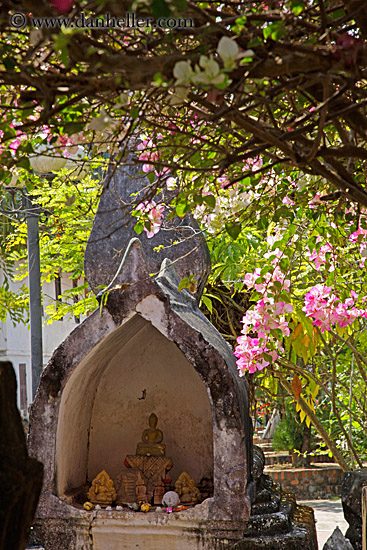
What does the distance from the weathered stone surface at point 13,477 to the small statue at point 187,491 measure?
127 inches

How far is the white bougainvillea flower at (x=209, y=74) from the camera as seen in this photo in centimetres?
176

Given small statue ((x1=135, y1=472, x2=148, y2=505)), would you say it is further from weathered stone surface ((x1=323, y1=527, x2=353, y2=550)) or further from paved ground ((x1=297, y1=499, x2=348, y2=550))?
paved ground ((x1=297, y1=499, x2=348, y2=550))

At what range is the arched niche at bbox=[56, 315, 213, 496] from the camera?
5711 millimetres

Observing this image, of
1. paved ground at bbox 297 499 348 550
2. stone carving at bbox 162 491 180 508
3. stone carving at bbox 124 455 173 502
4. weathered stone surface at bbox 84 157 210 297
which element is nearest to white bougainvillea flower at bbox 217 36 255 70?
weathered stone surface at bbox 84 157 210 297

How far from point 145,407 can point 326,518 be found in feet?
23.8

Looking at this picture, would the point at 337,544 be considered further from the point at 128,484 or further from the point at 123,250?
the point at 123,250

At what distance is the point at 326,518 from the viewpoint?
39.7 ft

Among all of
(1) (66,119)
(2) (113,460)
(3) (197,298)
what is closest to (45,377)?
(3) (197,298)

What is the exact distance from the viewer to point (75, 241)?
8.34 meters

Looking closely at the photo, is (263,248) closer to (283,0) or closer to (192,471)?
(192,471)

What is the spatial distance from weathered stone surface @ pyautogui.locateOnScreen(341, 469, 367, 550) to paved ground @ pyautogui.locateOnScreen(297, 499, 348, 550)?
139 inches

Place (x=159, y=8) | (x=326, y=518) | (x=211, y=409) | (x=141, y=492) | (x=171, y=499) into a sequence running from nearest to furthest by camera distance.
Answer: (x=159, y=8)
(x=211, y=409)
(x=171, y=499)
(x=141, y=492)
(x=326, y=518)

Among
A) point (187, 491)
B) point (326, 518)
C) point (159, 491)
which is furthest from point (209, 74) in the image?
point (326, 518)

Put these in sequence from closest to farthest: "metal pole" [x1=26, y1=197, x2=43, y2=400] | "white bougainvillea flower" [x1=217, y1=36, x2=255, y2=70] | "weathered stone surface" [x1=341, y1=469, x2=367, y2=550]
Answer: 1. "white bougainvillea flower" [x1=217, y1=36, x2=255, y2=70]
2. "weathered stone surface" [x1=341, y1=469, x2=367, y2=550]
3. "metal pole" [x1=26, y1=197, x2=43, y2=400]
